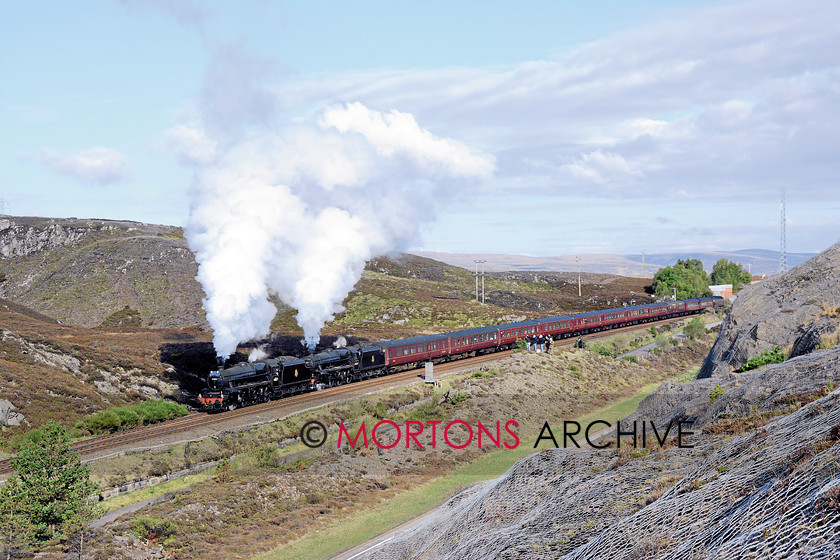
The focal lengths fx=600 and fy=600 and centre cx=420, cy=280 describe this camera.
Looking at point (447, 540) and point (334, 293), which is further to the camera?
point (334, 293)

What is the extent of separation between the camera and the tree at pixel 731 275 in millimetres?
149250

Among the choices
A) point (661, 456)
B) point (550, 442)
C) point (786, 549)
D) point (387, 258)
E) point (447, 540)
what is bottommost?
point (550, 442)

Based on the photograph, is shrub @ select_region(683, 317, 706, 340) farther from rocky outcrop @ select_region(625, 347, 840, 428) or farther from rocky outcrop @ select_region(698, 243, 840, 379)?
rocky outcrop @ select_region(625, 347, 840, 428)

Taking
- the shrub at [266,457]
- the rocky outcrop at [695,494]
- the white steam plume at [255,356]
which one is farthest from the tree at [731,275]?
the shrub at [266,457]

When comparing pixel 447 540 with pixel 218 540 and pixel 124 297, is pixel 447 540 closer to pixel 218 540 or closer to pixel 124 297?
pixel 218 540

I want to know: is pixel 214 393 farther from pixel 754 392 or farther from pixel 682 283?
pixel 682 283

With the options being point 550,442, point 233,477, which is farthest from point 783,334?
point 233,477

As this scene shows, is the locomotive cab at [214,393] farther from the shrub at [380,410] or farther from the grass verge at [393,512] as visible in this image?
the grass verge at [393,512]

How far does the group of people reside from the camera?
58675 mm

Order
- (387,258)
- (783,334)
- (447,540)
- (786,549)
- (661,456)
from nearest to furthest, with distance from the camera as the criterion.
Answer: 1. (786,549)
2. (661,456)
3. (447,540)
4. (783,334)
5. (387,258)

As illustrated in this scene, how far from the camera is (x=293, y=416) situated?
35.9 metres

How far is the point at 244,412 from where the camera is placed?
37281mm

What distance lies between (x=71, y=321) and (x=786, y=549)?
106381 mm

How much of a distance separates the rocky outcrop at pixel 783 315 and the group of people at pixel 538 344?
71.0ft
